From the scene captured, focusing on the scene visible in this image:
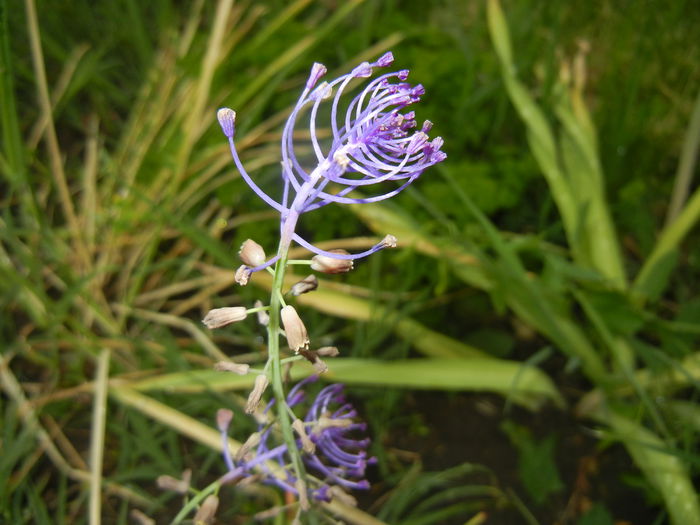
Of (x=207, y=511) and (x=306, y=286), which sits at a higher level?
(x=306, y=286)

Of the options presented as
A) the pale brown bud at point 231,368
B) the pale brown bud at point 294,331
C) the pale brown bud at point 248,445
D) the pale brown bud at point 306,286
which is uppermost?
the pale brown bud at point 306,286

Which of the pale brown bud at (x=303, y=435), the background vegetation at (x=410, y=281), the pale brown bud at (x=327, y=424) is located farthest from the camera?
the background vegetation at (x=410, y=281)

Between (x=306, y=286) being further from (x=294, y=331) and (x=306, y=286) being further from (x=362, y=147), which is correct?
(x=362, y=147)

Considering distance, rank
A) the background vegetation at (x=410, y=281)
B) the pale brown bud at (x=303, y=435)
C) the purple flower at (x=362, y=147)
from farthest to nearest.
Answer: the background vegetation at (x=410, y=281) < the pale brown bud at (x=303, y=435) < the purple flower at (x=362, y=147)

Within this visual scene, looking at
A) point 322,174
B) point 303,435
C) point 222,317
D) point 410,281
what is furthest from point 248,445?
point 410,281

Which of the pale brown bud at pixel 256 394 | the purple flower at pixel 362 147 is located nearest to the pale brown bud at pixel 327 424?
the pale brown bud at pixel 256 394

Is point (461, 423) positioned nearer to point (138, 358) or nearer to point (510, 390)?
point (510, 390)

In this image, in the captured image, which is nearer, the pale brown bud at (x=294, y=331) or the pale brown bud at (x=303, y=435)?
the pale brown bud at (x=294, y=331)

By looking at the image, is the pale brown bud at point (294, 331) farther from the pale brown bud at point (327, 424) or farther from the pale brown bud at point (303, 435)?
the pale brown bud at point (327, 424)

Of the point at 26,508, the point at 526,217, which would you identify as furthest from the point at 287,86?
the point at 26,508

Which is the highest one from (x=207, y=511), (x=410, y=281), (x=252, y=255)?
(x=410, y=281)
